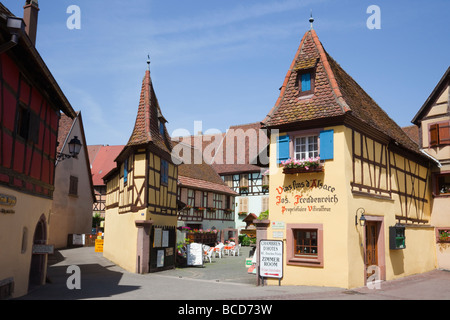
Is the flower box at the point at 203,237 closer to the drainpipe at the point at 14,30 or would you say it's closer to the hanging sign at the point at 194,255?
the hanging sign at the point at 194,255

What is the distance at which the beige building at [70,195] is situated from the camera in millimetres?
28094

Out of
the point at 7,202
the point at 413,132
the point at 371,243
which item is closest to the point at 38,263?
the point at 7,202

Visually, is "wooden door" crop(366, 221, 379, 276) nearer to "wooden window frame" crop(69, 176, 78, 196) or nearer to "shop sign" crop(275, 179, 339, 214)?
"shop sign" crop(275, 179, 339, 214)

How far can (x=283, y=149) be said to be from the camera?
48.9 ft

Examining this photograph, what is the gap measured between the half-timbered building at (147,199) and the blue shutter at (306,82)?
7033mm

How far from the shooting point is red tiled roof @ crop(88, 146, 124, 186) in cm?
4541

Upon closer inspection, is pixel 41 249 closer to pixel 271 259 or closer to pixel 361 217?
pixel 271 259

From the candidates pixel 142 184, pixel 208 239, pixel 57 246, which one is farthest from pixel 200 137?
pixel 142 184

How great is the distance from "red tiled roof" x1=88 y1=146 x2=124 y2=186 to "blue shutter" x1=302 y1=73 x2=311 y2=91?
107 feet

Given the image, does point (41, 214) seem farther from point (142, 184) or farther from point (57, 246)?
point (57, 246)

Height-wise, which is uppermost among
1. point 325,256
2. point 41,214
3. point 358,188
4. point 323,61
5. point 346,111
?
point 323,61
